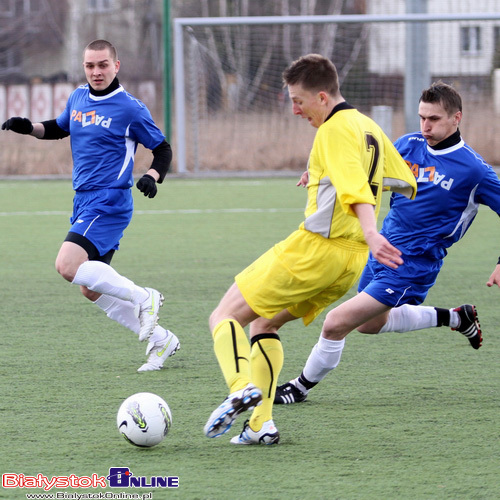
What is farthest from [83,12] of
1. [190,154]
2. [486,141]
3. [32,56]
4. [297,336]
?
[297,336]

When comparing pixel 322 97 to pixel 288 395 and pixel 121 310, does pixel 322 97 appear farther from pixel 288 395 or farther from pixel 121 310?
pixel 121 310

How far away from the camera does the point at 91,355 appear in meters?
5.41

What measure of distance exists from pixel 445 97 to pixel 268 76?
41.6ft

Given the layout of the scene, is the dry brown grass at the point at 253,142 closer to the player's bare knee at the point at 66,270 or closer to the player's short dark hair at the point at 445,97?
the player's bare knee at the point at 66,270

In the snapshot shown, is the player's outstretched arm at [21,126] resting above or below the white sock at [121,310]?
above

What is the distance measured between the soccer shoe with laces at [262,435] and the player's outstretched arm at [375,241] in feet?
2.91

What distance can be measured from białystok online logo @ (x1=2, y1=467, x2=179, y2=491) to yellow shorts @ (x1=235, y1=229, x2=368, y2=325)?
2.51 feet

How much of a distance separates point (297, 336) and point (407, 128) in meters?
10.3

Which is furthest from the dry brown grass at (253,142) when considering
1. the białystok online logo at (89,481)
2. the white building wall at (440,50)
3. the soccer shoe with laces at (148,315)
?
the białystok online logo at (89,481)

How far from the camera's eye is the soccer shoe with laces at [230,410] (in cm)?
341

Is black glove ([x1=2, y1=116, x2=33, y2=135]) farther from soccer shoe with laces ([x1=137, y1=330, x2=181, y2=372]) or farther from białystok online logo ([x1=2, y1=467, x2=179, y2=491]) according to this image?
białystok online logo ([x1=2, y1=467, x2=179, y2=491])

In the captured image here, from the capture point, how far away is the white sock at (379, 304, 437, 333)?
500cm

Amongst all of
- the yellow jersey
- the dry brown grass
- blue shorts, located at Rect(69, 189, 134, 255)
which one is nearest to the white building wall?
the dry brown grass

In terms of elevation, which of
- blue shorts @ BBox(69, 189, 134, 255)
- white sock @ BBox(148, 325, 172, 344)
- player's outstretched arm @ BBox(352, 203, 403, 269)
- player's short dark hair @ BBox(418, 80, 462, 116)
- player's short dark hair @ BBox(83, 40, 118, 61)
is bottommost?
white sock @ BBox(148, 325, 172, 344)
